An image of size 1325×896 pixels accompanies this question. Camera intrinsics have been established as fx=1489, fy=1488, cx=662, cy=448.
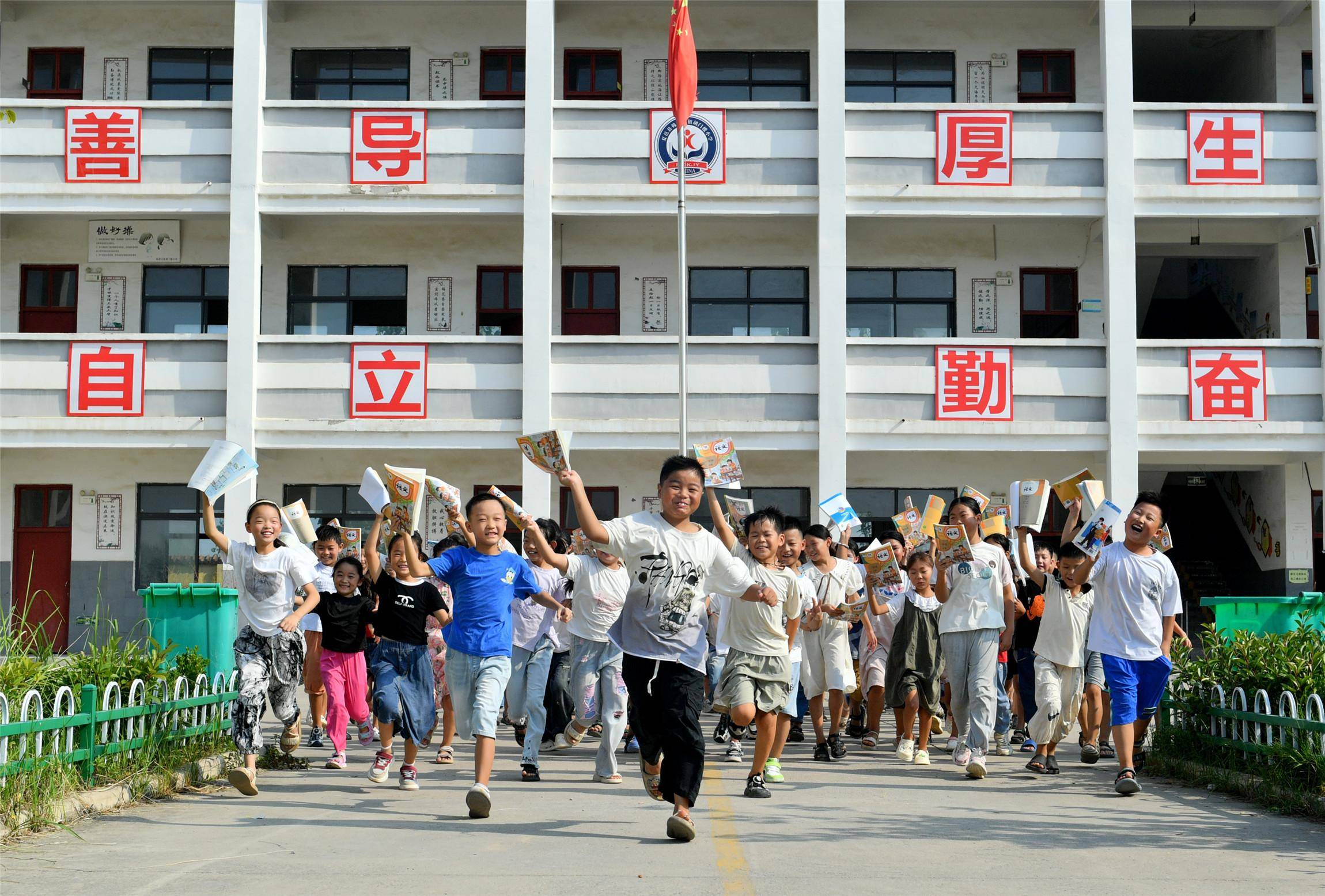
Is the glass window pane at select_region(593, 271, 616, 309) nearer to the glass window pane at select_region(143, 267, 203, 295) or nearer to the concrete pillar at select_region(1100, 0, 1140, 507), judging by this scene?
the glass window pane at select_region(143, 267, 203, 295)

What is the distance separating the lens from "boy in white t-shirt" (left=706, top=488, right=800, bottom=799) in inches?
356

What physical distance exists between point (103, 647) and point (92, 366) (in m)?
12.5

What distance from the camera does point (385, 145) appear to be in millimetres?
20938

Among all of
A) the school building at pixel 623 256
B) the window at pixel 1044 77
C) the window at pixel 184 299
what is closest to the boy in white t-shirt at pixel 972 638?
the school building at pixel 623 256

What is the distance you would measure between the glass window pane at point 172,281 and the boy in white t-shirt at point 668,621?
54.0 ft

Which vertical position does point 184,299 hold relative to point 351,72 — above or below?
below

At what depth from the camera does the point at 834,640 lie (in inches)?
457

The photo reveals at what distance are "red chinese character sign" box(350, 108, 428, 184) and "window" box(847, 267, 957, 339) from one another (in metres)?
6.62

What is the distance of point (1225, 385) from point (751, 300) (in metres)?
6.85

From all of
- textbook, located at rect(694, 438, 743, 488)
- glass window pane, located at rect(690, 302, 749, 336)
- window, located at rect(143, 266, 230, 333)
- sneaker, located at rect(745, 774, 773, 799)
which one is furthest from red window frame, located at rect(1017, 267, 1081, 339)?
sneaker, located at rect(745, 774, 773, 799)

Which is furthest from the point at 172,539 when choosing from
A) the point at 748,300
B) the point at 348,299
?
the point at 748,300

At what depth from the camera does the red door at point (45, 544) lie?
22266mm

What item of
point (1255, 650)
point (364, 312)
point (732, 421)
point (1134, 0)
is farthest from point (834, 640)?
point (1134, 0)

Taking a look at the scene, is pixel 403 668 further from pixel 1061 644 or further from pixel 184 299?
pixel 184 299
